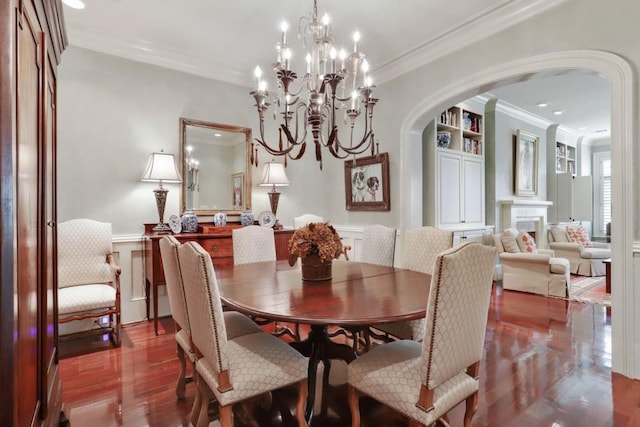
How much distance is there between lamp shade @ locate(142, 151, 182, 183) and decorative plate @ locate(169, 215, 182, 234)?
1.28 feet

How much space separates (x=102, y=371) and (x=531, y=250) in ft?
17.4

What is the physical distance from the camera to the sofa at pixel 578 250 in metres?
5.74

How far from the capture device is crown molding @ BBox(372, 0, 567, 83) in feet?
8.96

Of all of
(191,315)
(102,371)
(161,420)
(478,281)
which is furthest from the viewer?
(102,371)

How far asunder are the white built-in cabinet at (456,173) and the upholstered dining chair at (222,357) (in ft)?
10.7

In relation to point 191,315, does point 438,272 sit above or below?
above

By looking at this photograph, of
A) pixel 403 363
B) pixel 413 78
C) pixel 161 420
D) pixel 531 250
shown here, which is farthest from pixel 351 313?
pixel 531 250

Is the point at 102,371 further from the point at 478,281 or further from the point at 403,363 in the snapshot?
the point at 478,281

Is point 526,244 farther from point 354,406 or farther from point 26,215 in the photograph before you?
point 26,215

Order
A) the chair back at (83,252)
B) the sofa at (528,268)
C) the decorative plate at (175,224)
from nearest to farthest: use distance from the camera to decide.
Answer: the chair back at (83,252)
the decorative plate at (175,224)
the sofa at (528,268)

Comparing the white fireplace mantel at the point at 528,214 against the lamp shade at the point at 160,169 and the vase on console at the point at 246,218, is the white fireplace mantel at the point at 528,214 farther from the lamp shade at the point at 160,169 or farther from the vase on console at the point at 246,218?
the lamp shade at the point at 160,169

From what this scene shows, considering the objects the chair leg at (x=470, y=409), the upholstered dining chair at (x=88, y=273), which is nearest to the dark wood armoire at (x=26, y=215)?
the upholstered dining chair at (x=88, y=273)

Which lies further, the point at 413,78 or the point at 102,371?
the point at 413,78

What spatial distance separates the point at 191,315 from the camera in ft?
5.33
